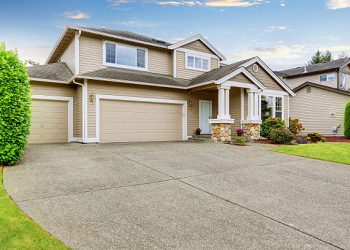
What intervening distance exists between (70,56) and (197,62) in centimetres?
830

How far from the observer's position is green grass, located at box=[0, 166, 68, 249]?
8.84 feet

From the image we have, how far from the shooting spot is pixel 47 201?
4086mm

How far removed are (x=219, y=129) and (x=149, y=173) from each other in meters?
7.76

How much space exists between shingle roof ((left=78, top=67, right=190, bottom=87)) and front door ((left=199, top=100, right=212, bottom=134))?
6.14ft

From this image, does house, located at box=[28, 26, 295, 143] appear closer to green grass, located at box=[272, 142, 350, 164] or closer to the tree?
green grass, located at box=[272, 142, 350, 164]

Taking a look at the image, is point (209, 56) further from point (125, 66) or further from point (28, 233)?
point (28, 233)

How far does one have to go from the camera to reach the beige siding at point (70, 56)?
1321cm

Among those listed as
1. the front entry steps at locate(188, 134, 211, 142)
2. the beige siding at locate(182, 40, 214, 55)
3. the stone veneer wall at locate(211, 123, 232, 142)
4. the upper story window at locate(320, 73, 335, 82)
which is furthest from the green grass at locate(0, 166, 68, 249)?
the upper story window at locate(320, 73, 335, 82)

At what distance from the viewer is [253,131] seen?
47.2 ft

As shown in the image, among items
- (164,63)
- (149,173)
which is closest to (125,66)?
(164,63)

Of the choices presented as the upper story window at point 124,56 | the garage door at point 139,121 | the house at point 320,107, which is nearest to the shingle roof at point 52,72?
the upper story window at point 124,56

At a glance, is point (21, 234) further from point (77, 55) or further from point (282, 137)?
point (282, 137)

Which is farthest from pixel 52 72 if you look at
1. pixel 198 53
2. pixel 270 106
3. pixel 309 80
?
pixel 309 80

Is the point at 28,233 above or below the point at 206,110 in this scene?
below
